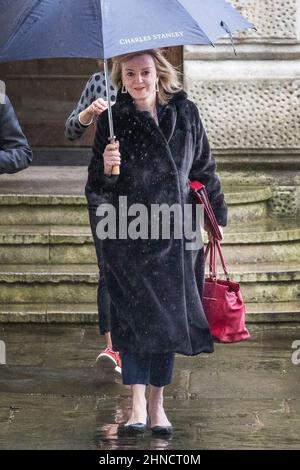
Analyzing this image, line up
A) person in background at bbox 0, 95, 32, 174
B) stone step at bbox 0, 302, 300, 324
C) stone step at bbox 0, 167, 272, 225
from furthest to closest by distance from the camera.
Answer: stone step at bbox 0, 167, 272, 225 < stone step at bbox 0, 302, 300, 324 < person in background at bbox 0, 95, 32, 174

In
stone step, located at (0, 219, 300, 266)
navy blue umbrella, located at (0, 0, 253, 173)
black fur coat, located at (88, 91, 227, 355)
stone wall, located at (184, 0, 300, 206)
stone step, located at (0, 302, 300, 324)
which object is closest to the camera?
navy blue umbrella, located at (0, 0, 253, 173)

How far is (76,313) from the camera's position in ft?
27.4

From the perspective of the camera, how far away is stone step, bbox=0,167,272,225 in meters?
9.15

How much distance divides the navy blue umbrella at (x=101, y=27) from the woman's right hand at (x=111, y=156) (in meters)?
0.05

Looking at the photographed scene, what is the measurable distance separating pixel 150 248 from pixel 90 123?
1.14m

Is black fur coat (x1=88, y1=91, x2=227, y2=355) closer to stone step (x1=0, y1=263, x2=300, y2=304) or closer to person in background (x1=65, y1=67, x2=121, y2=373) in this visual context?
person in background (x1=65, y1=67, x2=121, y2=373)

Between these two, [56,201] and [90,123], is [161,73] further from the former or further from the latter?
[56,201]

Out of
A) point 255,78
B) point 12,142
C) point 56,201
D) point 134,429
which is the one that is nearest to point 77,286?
point 56,201

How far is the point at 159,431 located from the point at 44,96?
595 centimetres

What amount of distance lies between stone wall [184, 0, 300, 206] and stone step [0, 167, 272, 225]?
383 mm

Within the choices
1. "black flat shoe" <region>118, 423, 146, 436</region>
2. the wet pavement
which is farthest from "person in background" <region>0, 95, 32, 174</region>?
"black flat shoe" <region>118, 423, 146, 436</region>

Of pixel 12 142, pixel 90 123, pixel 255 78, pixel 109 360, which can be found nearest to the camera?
pixel 12 142

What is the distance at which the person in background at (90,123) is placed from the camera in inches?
262

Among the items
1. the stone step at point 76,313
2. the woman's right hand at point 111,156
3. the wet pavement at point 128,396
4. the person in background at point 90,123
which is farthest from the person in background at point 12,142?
the stone step at point 76,313
